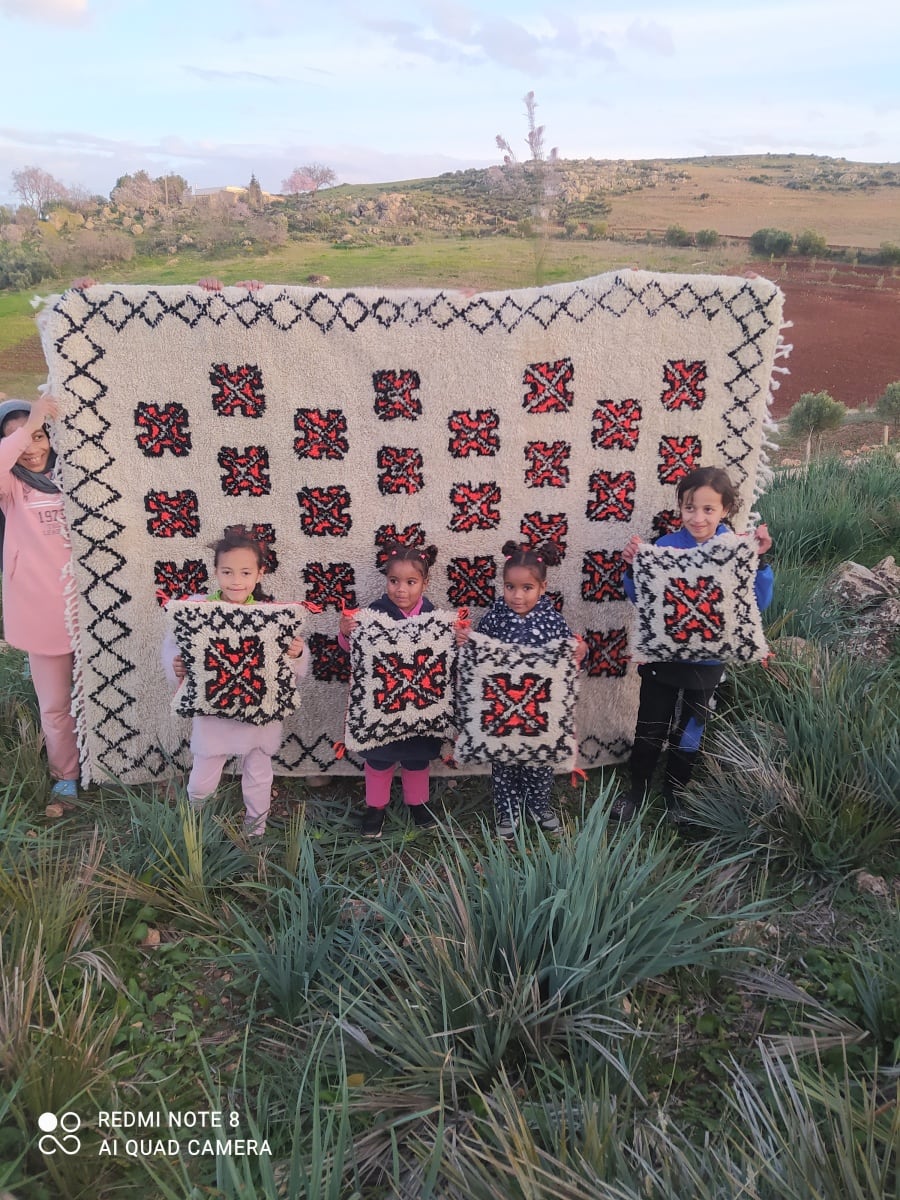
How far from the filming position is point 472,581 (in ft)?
11.4

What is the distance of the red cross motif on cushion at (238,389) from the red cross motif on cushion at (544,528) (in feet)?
4.29

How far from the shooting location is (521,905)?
211 centimetres

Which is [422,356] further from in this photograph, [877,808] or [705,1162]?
[705,1162]

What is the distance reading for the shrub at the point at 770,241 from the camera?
1334 cm

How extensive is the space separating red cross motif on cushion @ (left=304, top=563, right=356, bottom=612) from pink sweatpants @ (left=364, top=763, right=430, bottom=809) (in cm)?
78

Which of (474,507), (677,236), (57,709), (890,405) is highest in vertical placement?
(677,236)

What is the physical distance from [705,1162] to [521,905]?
2.45ft

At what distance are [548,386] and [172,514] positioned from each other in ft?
5.86

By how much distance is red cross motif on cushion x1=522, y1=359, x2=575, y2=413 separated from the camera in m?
3.28

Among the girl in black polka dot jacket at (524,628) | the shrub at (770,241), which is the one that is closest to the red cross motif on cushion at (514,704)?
the girl in black polka dot jacket at (524,628)

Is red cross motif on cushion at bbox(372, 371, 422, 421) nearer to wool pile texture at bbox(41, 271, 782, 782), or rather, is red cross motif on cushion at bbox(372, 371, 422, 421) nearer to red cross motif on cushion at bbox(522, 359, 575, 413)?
wool pile texture at bbox(41, 271, 782, 782)

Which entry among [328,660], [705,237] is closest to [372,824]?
[328,660]

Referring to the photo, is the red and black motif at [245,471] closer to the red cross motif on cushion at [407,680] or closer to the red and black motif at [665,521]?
the red cross motif on cushion at [407,680]

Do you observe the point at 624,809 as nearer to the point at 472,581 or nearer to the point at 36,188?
the point at 472,581
